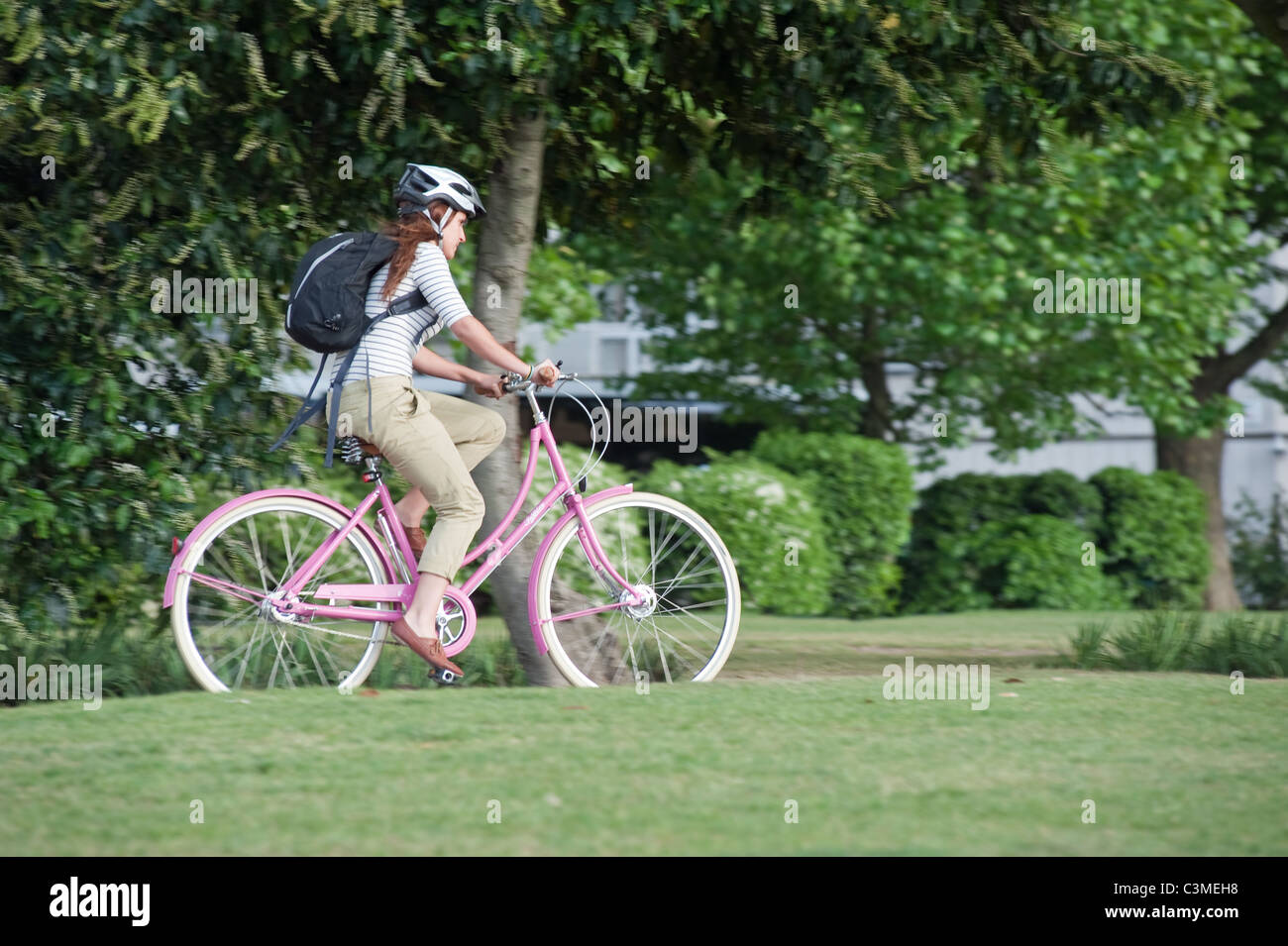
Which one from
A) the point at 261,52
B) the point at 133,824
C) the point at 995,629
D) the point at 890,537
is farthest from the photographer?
the point at 890,537

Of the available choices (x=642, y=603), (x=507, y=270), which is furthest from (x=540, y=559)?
(x=507, y=270)

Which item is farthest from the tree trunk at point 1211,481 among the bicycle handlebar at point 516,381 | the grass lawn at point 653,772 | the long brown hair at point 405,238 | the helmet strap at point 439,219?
the long brown hair at point 405,238

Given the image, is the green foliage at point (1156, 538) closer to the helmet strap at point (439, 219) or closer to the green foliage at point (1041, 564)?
the green foliage at point (1041, 564)

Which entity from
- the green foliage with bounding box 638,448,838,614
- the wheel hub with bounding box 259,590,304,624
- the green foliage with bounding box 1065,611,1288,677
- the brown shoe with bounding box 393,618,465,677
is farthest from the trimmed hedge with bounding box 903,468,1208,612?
the wheel hub with bounding box 259,590,304,624

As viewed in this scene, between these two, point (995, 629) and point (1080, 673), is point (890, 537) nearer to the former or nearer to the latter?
point (995, 629)

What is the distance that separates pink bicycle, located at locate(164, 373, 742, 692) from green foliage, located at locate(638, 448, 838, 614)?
6.85 metres

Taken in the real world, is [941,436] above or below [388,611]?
above

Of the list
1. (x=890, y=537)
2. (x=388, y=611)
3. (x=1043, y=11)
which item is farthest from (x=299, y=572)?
(x=890, y=537)

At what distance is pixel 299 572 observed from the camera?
5930 millimetres

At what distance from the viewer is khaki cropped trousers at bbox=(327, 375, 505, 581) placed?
19.0 feet

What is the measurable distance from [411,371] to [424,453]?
359 millimetres

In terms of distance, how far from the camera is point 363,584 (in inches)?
236

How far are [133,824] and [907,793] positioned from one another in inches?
86.5

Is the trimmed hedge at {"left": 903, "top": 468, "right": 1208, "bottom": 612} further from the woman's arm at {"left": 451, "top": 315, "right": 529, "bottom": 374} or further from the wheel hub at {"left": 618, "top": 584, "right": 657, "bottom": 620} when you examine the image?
the woman's arm at {"left": 451, "top": 315, "right": 529, "bottom": 374}
